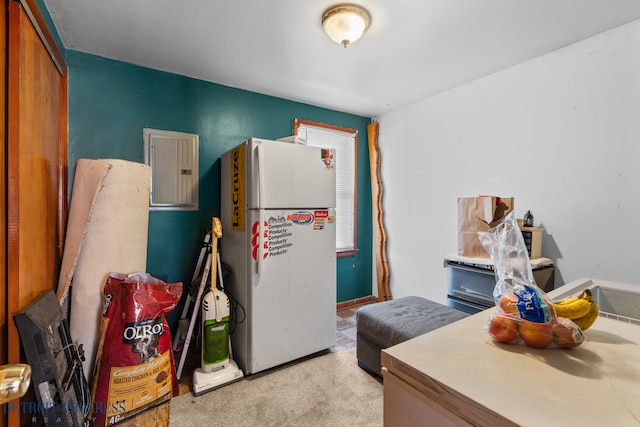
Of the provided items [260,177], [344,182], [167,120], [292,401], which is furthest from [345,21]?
[292,401]

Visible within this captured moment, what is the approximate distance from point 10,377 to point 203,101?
8.38 feet

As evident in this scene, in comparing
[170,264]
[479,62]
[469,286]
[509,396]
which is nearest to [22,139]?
[170,264]

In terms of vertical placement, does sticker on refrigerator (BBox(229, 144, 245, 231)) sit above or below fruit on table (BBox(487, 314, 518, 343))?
above

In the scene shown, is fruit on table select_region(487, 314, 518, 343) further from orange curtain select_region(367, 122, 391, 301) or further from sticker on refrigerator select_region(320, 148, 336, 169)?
orange curtain select_region(367, 122, 391, 301)

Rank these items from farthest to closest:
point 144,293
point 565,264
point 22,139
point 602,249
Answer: point 565,264
point 602,249
point 144,293
point 22,139

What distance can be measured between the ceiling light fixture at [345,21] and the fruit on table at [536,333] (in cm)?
179

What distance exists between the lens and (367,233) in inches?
153

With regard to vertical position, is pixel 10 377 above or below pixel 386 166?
below

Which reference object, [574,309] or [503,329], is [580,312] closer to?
[574,309]

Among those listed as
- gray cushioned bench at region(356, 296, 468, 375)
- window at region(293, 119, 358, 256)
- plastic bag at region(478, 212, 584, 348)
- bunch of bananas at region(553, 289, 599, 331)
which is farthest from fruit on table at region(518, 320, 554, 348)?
window at region(293, 119, 358, 256)

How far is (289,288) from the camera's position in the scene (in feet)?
7.43

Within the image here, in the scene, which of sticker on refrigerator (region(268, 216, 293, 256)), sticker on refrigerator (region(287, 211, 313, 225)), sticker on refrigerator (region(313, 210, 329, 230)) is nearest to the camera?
sticker on refrigerator (region(268, 216, 293, 256))

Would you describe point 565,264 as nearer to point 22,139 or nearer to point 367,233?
point 367,233

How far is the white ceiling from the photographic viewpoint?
173 centimetres
